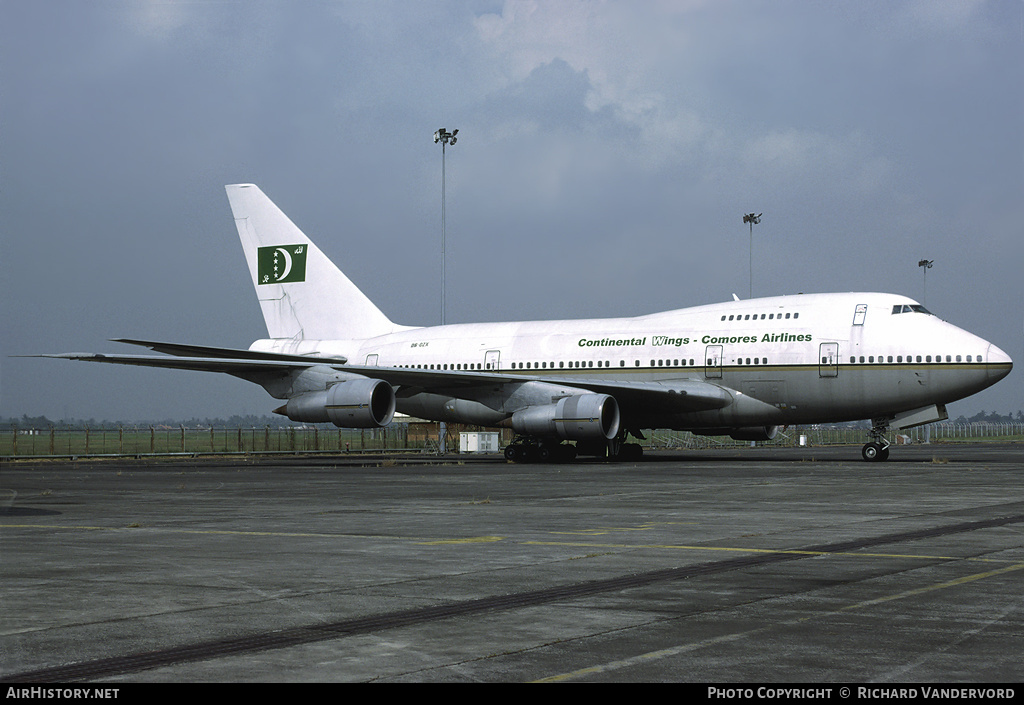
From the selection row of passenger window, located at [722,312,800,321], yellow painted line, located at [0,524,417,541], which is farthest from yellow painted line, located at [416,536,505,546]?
row of passenger window, located at [722,312,800,321]

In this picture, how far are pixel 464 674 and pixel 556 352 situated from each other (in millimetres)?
32882

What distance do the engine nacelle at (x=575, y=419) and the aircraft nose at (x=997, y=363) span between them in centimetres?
1094

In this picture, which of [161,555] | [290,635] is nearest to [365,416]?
[161,555]

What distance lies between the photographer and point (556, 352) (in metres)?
38.8

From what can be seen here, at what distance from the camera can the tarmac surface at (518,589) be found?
6.32 meters

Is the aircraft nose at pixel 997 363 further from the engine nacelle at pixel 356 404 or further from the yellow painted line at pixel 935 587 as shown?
the yellow painted line at pixel 935 587

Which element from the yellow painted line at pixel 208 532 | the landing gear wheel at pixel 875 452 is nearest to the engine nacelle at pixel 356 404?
the landing gear wheel at pixel 875 452

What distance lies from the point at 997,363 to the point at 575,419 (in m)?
12.4

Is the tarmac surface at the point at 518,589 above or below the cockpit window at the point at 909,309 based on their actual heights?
below

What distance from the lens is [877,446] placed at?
3431 centimetres

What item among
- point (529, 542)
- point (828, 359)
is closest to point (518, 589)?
point (529, 542)

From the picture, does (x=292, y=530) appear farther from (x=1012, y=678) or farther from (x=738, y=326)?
(x=738, y=326)

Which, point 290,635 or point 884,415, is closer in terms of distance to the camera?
point 290,635
